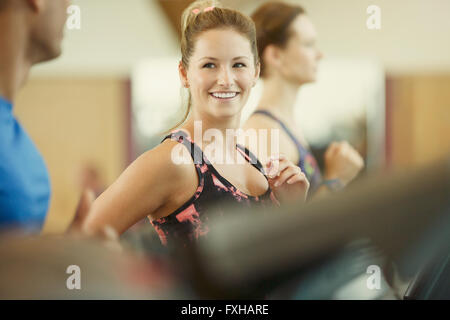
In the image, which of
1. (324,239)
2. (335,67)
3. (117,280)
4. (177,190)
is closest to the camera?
(324,239)

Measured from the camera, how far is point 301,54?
0.78 m

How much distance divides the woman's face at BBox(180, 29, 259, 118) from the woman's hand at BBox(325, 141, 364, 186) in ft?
0.60

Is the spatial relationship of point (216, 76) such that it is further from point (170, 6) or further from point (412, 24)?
point (412, 24)

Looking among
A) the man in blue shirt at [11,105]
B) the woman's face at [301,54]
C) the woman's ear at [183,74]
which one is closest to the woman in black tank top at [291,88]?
the woman's face at [301,54]

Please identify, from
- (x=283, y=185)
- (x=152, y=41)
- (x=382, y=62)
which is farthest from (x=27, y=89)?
(x=382, y=62)

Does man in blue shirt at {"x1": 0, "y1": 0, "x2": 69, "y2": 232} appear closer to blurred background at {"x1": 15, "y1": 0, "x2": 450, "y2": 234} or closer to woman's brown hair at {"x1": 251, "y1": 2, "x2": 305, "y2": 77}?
blurred background at {"x1": 15, "y1": 0, "x2": 450, "y2": 234}

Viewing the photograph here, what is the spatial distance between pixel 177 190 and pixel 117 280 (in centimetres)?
26

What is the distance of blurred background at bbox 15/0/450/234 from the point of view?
0.71m

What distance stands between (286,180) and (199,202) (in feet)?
0.46

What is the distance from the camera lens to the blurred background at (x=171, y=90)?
71cm

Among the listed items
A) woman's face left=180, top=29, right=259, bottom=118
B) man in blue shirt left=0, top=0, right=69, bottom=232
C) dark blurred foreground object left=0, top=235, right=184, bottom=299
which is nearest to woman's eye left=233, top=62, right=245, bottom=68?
woman's face left=180, top=29, right=259, bottom=118

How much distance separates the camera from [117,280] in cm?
41

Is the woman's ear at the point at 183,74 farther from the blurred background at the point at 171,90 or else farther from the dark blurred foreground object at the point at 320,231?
the dark blurred foreground object at the point at 320,231

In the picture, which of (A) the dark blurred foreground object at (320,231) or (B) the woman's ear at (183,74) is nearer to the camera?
(A) the dark blurred foreground object at (320,231)
